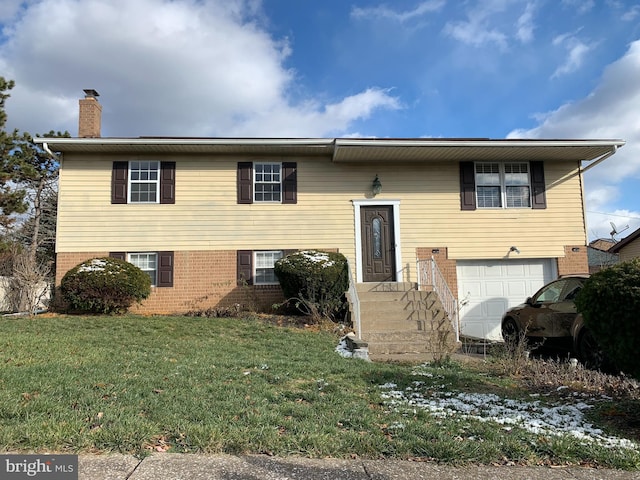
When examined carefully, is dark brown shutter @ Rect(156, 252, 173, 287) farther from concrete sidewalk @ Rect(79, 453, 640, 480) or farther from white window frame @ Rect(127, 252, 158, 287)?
concrete sidewalk @ Rect(79, 453, 640, 480)

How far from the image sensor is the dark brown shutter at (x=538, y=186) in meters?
13.1

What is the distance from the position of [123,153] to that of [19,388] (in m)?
9.24

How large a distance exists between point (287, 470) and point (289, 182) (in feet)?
33.8

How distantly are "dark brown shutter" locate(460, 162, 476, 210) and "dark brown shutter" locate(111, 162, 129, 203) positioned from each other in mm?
9380

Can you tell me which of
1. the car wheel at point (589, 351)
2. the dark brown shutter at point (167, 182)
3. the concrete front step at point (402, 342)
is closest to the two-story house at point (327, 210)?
the dark brown shutter at point (167, 182)

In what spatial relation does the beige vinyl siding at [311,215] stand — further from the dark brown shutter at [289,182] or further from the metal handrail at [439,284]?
the metal handrail at [439,284]

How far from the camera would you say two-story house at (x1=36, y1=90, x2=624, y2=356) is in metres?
12.3

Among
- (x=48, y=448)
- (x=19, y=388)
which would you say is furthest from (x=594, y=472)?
(x=19, y=388)

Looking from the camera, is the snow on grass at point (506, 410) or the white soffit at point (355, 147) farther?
the white soffit at point (355, 147)

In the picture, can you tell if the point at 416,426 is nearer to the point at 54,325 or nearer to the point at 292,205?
the point at 54,325

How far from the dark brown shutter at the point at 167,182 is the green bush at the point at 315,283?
3780 millimetres

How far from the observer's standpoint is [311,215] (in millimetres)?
12766

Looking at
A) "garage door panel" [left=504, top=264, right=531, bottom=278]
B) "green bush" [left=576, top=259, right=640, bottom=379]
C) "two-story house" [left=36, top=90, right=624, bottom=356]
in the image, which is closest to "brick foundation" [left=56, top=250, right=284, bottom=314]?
"two-story house" [left=36, top=90, right=624, bottom=356]

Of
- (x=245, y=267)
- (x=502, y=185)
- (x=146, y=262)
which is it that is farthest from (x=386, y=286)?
(x=146, y=262)
